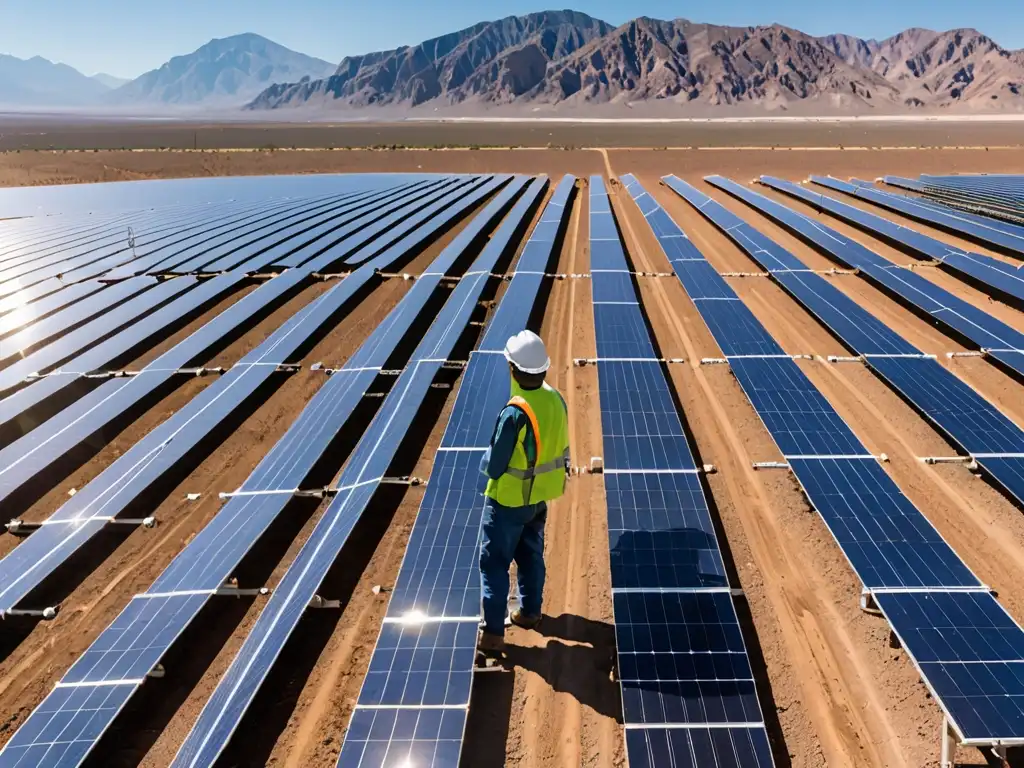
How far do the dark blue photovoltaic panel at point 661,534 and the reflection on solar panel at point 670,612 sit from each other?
0.01 m

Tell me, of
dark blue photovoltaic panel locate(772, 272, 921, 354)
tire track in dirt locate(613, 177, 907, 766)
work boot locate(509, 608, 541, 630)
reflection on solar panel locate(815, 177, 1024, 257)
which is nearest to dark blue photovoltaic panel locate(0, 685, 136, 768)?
work boot locate(509, 608, 541, 630)

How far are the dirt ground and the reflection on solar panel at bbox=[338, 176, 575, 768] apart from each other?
0.60 metres

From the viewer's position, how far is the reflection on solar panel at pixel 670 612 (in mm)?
4789

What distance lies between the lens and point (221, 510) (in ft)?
26.4

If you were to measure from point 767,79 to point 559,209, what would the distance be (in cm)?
20016

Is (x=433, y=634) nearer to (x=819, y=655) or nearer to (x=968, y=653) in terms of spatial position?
(x=819, y=655)

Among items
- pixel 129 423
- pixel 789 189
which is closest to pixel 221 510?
pixel 129 423

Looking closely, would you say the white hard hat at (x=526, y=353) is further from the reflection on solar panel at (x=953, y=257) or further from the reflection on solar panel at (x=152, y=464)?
the reflection on solar panel at (x=953, y=257)

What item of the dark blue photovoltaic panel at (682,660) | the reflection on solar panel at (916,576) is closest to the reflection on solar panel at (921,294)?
the reflection on solar panel at (916,576)

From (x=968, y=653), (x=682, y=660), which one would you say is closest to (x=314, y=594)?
(x=682, y=660)

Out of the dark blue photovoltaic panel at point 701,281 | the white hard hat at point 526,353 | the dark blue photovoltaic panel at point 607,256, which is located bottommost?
the dark blue photovoltaic panel at point 701,281

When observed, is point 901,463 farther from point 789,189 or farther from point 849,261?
point 789,189

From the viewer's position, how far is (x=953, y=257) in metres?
19.1

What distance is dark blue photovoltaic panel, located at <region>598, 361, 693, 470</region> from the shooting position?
8.38 metres
